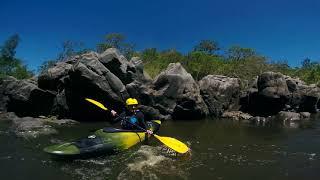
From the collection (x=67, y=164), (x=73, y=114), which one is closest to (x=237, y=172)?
(x=67, y=164)

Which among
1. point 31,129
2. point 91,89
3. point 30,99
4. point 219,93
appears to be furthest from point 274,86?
point 31,129

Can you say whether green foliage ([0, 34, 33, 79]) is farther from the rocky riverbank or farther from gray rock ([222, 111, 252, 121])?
gray rock ([222, 111, 252, 121])

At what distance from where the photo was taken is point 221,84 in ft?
78.9

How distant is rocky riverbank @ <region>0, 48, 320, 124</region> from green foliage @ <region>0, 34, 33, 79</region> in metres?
19.6

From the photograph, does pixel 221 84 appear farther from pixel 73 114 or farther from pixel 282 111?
pixel 73 114

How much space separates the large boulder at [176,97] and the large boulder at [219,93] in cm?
146

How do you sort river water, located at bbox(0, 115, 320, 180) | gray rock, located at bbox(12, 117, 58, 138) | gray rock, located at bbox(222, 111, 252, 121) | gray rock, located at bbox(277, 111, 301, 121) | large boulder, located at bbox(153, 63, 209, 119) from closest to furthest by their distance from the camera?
1. river water, located at bbox(0, 115, 320, 180)
2. gray rock, located at bbox(12, 117, 58, 138)
3. large boulder, located at bbox(153, 63, 209, 119)
4. gray rock, located at bbox(277, 111, 301, 121)
5. gray rock, located at bbox(222, 111, 252, 121)

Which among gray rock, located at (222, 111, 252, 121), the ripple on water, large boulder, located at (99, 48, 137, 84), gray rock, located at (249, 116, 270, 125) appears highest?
large boulder, located at (99, 48, 137, 84)

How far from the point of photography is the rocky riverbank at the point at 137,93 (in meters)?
19.6

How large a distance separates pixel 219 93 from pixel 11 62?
1116 inches

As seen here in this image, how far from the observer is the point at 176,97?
21.6 meters

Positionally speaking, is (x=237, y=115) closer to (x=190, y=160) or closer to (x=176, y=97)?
(x=176, y=97)

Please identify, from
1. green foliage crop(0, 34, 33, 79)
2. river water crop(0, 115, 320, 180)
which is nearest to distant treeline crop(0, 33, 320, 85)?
green foliage crop(0, 34, 33, 79)

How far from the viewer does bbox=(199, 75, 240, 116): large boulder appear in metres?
23.3
